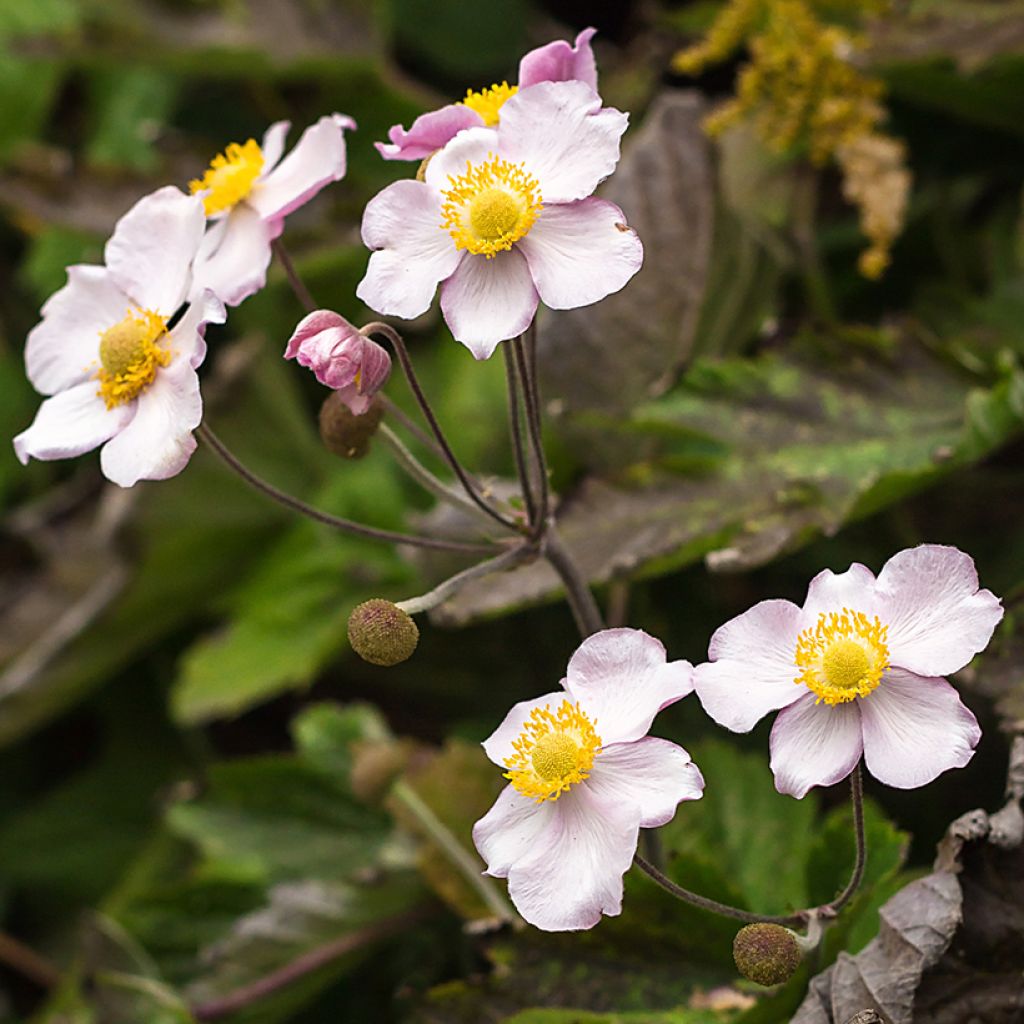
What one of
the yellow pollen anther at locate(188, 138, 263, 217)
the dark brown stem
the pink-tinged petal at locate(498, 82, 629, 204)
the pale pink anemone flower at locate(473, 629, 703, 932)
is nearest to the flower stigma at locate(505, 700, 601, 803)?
the pale pink anemone flower at locate(473, 629, 703, 932)

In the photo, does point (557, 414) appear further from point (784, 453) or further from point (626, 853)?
point (626, 853)

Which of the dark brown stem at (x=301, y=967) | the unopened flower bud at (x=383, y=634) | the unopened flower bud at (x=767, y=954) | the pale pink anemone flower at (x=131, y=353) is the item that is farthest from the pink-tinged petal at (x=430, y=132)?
the dark brown stem at (x=301, y=967)

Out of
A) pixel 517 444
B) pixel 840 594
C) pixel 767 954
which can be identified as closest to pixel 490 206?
pixel 517 444

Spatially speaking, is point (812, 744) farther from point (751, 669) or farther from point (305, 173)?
point (305, 173)

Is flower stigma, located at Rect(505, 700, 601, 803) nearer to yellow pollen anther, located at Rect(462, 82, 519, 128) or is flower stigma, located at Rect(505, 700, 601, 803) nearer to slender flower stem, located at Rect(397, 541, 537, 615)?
slender flower stem, located at Rect(397, 541, 537, 615)

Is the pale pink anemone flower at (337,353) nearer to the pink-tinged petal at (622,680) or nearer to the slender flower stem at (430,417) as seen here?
the slender flower stem at (430,417)

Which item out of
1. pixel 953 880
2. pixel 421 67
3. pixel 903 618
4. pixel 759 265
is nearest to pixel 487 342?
pixel 903 618
